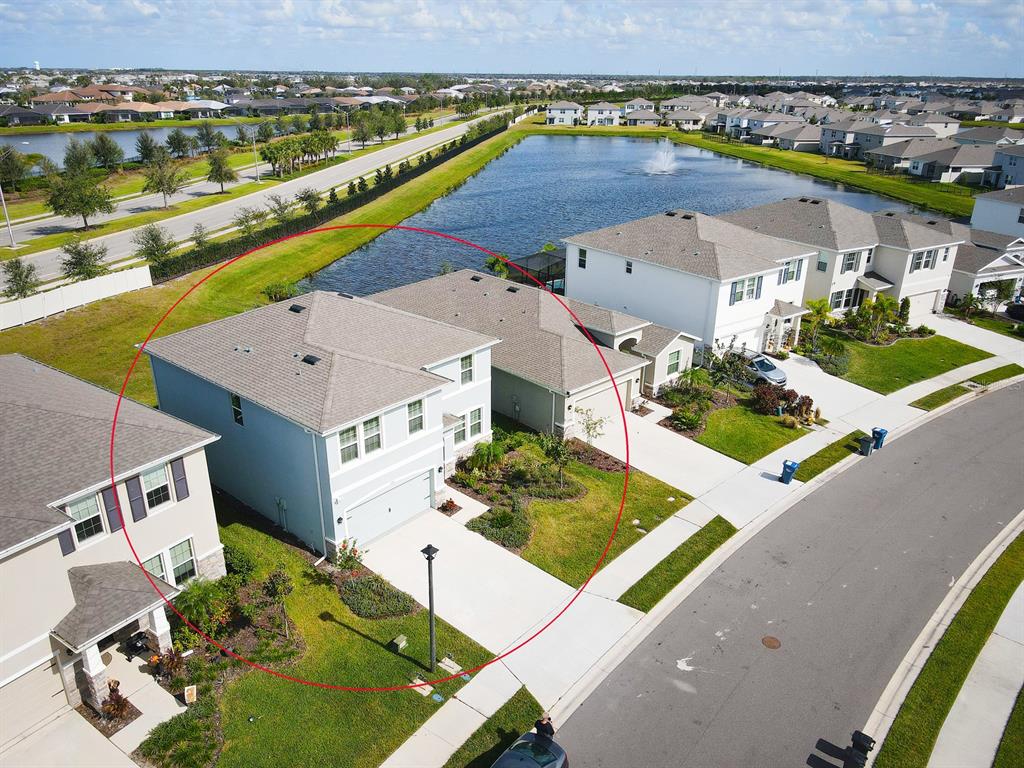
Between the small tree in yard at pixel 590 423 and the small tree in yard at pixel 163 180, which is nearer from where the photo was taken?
the small tree in yard at pixel 590 423

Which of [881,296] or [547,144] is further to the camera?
[547,144]

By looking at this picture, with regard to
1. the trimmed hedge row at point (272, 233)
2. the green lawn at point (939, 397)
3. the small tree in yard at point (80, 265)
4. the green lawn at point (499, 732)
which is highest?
the small tree in yard at point (80, 265)

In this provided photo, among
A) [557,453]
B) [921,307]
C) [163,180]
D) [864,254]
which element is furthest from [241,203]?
[921,307]

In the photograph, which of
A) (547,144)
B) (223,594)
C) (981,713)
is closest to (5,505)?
(223,594)

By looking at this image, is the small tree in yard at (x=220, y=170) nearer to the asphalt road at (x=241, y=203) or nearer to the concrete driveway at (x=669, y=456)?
the asphalt road at (x=241, y=203)

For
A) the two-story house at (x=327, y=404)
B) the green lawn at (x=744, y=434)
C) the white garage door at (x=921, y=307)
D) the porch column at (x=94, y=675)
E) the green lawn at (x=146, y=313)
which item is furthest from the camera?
the white garage door at (x=921, y=307)

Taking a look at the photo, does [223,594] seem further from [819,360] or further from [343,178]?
[343,178]

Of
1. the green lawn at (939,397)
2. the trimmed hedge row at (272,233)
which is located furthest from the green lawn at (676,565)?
the trimmed hedge row at (272,233)
